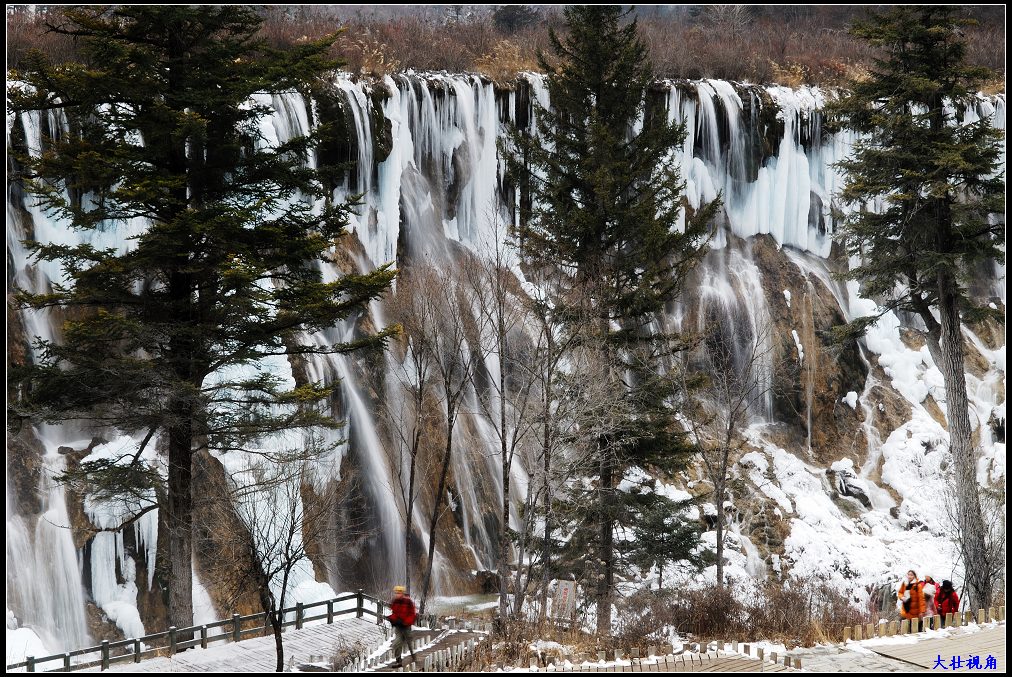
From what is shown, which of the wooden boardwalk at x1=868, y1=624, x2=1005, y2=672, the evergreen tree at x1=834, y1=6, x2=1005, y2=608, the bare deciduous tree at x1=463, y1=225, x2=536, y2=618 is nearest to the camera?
the wooden boardwalk at x1=868, y1=624, x2=1005, y2=672

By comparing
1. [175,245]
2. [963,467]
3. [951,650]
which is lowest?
[951,650]

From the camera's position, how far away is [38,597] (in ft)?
58.4

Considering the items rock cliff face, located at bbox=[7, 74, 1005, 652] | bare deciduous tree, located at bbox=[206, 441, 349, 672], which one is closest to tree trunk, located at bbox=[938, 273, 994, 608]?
rock cliff face, located at bbox=[7, 74, 1005, 652]

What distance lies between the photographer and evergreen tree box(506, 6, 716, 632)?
17125 millimetres

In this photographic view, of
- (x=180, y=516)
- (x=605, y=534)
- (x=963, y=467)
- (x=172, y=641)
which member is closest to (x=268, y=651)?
(x=172, y=641)

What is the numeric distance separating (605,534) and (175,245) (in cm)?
868

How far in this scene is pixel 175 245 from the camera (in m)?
14.0

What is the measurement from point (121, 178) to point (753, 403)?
22613 mm

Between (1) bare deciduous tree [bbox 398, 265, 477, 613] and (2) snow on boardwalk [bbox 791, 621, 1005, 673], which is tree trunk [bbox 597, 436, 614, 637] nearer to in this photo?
(1) bare deciduous tree [bbox 398, 265, 477, 613]

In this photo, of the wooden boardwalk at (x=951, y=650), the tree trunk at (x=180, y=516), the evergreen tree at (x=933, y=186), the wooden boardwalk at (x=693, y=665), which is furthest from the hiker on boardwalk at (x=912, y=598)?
the tree trunk at (x=180, y=516)

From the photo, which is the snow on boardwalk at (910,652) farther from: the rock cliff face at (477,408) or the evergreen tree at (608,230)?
the rock cliff face at (477,408)

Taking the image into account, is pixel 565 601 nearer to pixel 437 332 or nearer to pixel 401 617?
pixel 401 617

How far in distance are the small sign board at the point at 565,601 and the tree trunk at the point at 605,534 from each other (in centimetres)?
71

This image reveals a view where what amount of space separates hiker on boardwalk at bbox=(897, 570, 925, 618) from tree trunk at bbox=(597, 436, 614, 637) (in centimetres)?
469
